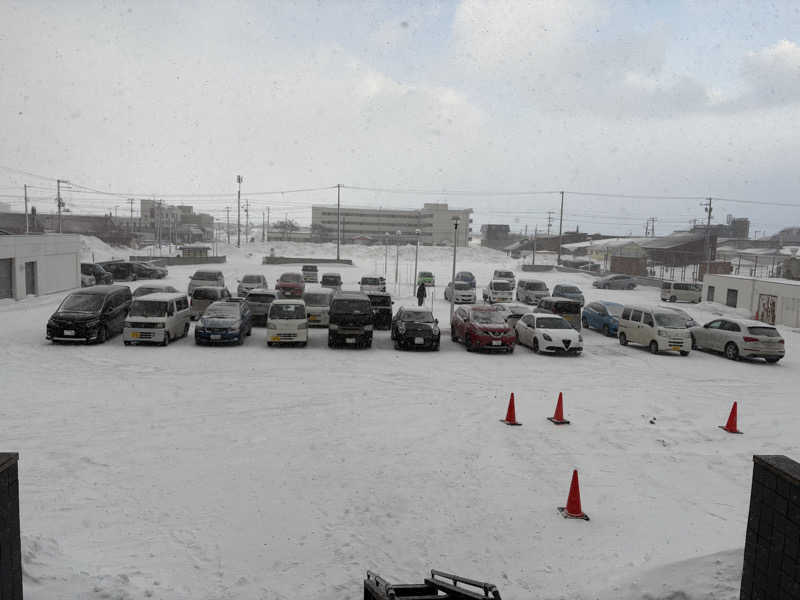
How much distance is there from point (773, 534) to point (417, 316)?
17105 mm

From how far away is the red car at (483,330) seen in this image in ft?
67.7

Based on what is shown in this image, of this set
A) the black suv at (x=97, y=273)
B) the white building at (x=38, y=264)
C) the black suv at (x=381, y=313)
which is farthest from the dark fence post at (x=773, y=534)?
the black suv at (x=97, y=273)

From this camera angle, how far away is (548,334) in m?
21.0

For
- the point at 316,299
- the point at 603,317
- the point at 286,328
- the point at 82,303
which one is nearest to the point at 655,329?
the point at 603,317

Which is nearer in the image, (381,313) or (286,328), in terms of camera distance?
(286,328)

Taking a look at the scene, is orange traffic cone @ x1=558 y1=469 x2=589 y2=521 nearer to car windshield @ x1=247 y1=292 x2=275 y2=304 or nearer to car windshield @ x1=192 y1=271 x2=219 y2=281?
car windshield @ x1=247 y1=292 x2=275 y2=304

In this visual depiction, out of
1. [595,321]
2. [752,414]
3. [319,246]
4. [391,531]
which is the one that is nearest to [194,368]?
[391,531]

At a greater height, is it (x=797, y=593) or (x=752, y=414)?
(x=797, y=593)

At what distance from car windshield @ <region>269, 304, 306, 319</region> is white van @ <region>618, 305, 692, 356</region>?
39.2 feet

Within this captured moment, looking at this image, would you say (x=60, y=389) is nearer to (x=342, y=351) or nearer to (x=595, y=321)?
(x=342, y=351)

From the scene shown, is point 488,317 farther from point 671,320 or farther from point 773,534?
point 773,534

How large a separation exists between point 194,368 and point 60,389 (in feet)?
11.4

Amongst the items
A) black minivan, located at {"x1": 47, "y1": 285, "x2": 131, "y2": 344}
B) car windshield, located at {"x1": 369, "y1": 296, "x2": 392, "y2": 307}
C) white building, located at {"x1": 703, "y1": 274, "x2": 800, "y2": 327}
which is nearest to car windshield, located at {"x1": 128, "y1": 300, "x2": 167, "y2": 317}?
black minivan, located at {"x1": 47, "y1": 285, "x2": 131, "y2": 344}

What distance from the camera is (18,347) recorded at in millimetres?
18875
